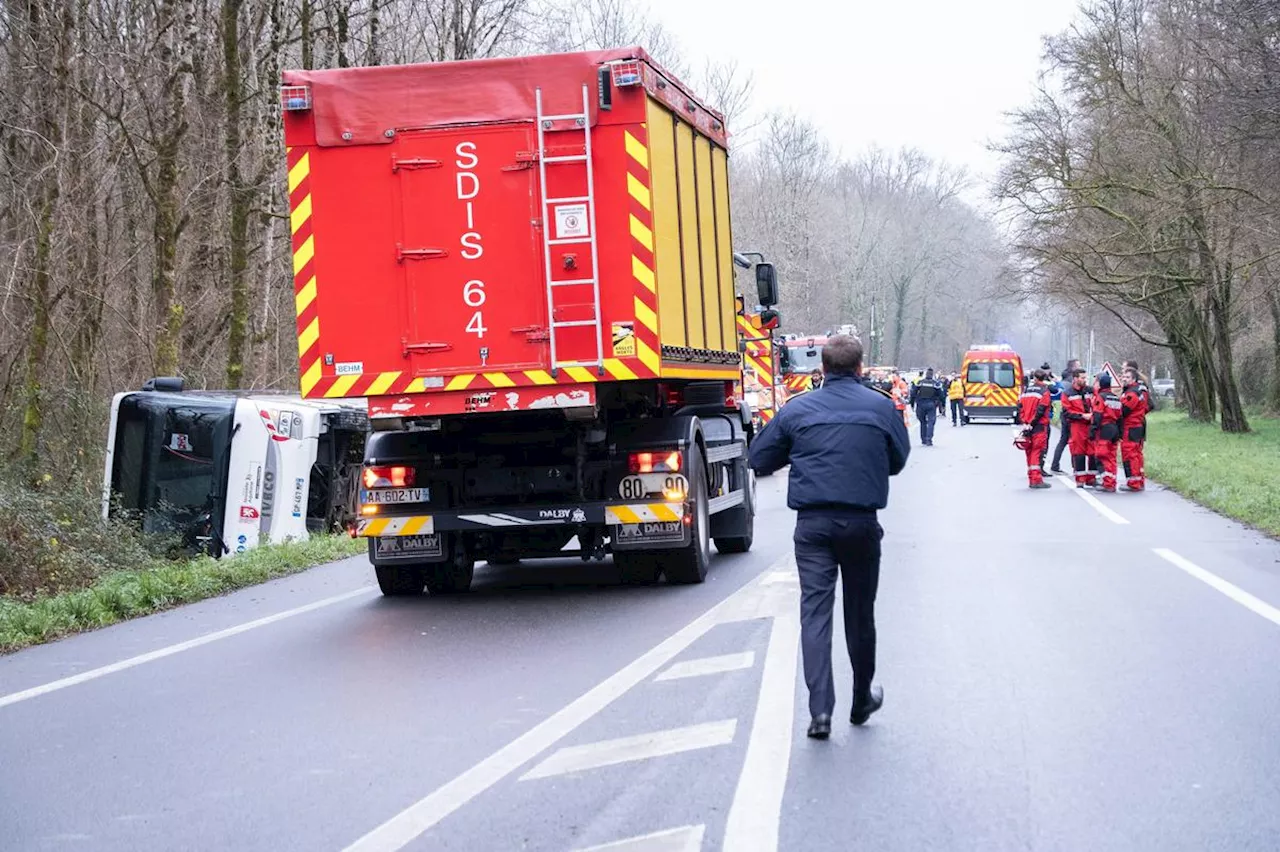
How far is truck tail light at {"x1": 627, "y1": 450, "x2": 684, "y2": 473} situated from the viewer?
11797 mm

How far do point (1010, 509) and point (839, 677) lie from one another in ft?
39.9

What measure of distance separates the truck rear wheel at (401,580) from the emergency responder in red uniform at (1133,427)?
42.0ft

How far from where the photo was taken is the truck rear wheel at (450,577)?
12.6 meters

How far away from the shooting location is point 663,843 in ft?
17.0

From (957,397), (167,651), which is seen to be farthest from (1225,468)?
(957,397)

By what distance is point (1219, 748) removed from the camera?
649 cm

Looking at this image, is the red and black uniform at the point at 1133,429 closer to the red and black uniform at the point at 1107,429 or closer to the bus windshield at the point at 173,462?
Result: the red and black uniform at the point at 1107,429

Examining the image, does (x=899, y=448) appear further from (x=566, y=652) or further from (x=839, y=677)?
(x=566, y=652)

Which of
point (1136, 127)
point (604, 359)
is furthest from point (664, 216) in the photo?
point (1136, 127)

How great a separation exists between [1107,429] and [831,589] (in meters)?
16.8

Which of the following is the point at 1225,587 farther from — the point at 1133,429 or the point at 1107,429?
the point at 1107,429

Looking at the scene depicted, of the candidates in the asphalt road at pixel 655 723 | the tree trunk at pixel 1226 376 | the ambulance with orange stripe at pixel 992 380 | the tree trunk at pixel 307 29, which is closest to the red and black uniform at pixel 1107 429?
the asphalt road at pixel 655 723

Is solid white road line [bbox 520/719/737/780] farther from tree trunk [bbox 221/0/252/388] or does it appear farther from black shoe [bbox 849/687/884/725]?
tree trunk [bbox 221/0/252/388]

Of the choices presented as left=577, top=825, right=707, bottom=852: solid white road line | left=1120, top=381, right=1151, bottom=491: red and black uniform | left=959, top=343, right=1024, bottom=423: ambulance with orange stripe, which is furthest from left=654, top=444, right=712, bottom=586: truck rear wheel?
left=959, top=343, right=1024, bottom=423: ambulance with orange stripe
